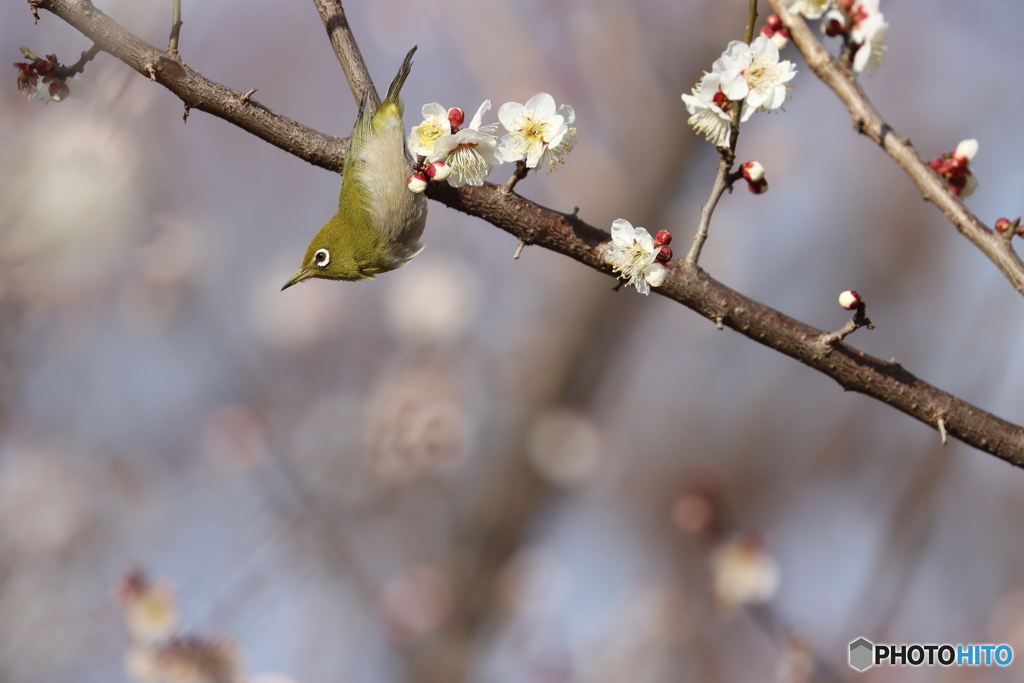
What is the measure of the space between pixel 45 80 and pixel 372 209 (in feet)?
2.89

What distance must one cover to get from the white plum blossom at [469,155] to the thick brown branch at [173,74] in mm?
376

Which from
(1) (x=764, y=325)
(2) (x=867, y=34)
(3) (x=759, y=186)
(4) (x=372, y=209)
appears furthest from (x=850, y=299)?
(4) (x=372, y=209)

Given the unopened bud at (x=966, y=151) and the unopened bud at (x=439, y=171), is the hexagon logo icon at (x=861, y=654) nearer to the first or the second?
the unopened bud at (x=966, y=151)

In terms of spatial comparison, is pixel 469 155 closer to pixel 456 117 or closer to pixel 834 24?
pixel 456 117

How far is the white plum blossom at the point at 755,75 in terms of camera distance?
140 cm

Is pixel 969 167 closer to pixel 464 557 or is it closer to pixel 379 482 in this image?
pixel 464 557

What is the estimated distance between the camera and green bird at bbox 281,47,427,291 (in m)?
1.66

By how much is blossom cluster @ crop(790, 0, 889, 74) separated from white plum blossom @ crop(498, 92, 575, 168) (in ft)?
2.34

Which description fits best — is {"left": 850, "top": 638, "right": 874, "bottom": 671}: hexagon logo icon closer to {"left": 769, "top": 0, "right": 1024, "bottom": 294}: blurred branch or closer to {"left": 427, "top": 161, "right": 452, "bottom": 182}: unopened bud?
{"left": 769, "top": 0, "right": 1024, "bottom": 294}: blurred branch

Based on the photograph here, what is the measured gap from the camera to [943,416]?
5.07 feet

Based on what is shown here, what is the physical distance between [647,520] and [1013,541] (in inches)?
135

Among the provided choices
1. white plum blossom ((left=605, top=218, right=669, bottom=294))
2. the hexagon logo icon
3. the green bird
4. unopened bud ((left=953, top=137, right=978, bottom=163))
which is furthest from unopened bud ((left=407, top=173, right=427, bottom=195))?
the hexagon logo icon

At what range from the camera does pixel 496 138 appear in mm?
1500

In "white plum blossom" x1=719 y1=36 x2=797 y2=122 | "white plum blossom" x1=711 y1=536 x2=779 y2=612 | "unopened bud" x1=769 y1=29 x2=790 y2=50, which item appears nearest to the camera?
"white plum blossom" x1=719 y1=36 x2=797 y2=122
